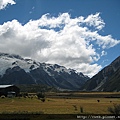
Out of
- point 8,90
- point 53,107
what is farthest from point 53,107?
point 8,90

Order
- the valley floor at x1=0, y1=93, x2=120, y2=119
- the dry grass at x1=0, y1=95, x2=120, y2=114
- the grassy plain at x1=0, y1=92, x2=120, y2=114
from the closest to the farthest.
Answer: the valley floor at x1=0, y1=93, x2=120, y2=119 → the grassy plain at x1=0, y1=92, x2=120, y2=114 → the dry grass at x1=0, y1=95, x2=120, y2=114

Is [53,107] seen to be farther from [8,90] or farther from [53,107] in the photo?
[8,90]

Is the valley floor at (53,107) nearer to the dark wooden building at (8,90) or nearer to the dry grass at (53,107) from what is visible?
the dry grass at (53,107)

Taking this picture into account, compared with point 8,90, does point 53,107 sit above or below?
below

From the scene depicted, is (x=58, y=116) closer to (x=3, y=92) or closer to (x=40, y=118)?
(x=40, y=118)

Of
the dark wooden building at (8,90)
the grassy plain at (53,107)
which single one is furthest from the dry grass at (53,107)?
the dark wooden building at (8,90)

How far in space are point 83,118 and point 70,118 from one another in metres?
1.60

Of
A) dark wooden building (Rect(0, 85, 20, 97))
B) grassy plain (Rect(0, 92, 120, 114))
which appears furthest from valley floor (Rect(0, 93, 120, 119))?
dark wooden building (Rect(0, 85, 20, 97))

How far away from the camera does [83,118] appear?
34375mm

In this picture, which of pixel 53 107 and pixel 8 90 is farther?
pixel 8 90

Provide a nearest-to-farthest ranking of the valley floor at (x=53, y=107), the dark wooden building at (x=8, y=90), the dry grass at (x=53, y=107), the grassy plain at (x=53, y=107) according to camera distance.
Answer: the valley floor at (x=53, y=107) < the grassy plain at (x=53, y=107) < the dry grass at (x=53, y=107) < the dark wooden building at (x=8, y=90)

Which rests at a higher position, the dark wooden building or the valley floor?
the dark wooden building

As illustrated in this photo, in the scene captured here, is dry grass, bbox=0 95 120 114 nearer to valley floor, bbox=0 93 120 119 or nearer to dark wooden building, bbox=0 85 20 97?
valley floor, bbox=0 93 120 119

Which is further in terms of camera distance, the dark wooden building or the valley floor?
the dark wooden building
